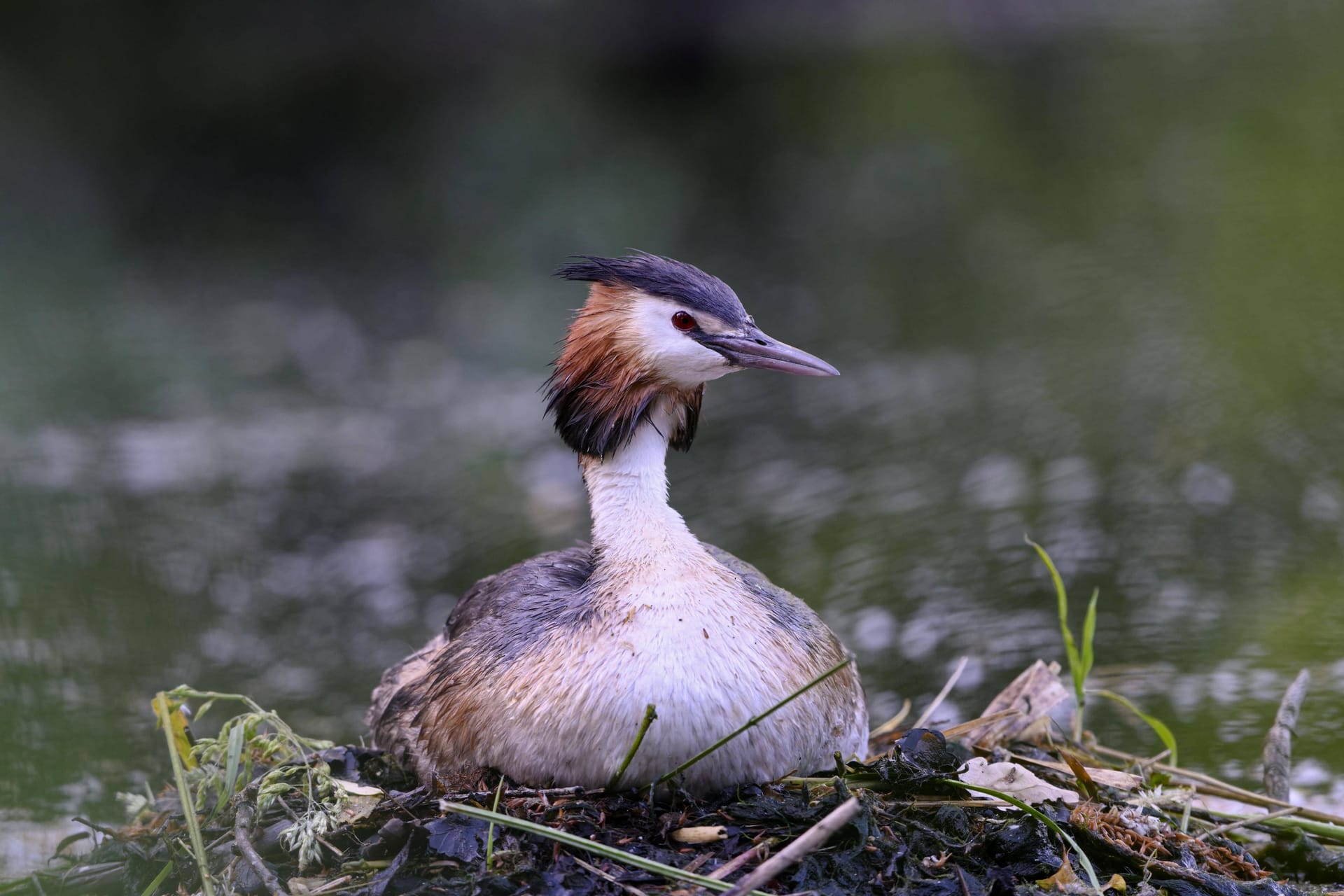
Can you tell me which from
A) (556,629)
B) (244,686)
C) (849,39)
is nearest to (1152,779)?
(556,629)

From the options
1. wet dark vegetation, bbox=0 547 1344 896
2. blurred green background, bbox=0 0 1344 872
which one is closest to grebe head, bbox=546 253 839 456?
wet dark vegetation, bbox=0 547 1344 896

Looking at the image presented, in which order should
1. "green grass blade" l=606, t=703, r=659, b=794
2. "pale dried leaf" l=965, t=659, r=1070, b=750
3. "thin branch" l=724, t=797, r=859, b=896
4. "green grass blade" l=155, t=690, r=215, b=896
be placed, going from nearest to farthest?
"thin branch" l=724, t=797, r=859, b=896 → "green grass blade" l=155, t=690, r=215, b=896 → "green grass blade" l=606, t=703, r=659, b=794 → "pale dried leaf" l=965, t=659, r=1070, b=750

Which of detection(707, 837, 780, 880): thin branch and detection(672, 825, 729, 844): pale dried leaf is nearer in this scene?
detection(707, 837, 780, 880): thin branch

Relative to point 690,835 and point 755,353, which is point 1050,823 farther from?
point 755,353

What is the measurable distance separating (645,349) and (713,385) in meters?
5.12

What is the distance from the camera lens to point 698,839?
296 centimetres

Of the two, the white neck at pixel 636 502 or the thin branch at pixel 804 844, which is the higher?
the white neck at pixel 636 502

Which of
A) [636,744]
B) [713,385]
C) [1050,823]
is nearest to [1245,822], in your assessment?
[1050,823]

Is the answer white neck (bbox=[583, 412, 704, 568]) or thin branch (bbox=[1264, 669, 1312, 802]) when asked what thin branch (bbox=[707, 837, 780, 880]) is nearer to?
white neck (bbox=[583, 412, 704, 568])

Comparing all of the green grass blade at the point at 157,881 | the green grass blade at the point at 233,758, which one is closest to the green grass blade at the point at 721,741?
the green grass blade at the point at 233,758

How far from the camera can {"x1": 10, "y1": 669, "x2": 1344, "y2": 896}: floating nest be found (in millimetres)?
2877

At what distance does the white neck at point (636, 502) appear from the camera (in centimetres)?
358

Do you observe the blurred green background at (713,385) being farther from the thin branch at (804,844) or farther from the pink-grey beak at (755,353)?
the pink-grey beak at (755,353)

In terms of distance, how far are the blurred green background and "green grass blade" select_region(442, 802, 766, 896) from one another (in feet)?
2.74
